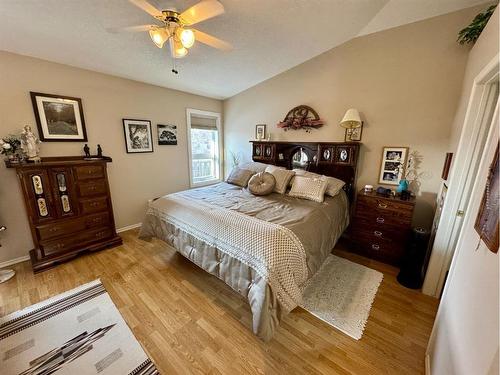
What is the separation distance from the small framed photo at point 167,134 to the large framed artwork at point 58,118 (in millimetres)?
1067

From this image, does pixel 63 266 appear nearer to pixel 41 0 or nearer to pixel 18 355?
pixel 18 355

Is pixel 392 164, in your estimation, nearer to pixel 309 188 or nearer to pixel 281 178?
pixel 309 188

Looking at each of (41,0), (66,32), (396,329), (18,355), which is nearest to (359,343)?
(396,329)

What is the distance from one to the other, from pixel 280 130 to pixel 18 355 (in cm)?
389

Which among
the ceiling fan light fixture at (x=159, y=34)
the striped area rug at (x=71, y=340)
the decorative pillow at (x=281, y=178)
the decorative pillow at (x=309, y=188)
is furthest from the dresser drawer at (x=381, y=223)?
the ceiling fan light fixture at (x=159, y=34)

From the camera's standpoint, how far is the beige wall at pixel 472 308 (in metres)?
0.73

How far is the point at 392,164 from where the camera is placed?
274 cm

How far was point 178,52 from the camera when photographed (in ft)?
5.91

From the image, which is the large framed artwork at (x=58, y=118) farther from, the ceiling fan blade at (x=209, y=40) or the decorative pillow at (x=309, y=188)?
the decorative pillow at (x=309, y=188)

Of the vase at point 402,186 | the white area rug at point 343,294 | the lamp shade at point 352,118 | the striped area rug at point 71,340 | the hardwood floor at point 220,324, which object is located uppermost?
the lamp shade at point 352,118

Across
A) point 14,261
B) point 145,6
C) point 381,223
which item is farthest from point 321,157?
point 14,261

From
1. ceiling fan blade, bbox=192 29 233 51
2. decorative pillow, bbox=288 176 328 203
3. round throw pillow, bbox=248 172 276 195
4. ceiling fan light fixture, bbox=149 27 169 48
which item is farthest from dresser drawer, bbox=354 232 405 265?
ceiling fan light fixture, bbox=149 27 169 48

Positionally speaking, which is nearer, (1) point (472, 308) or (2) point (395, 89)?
(1) point (472, 308)

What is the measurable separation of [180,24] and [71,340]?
2.64m
